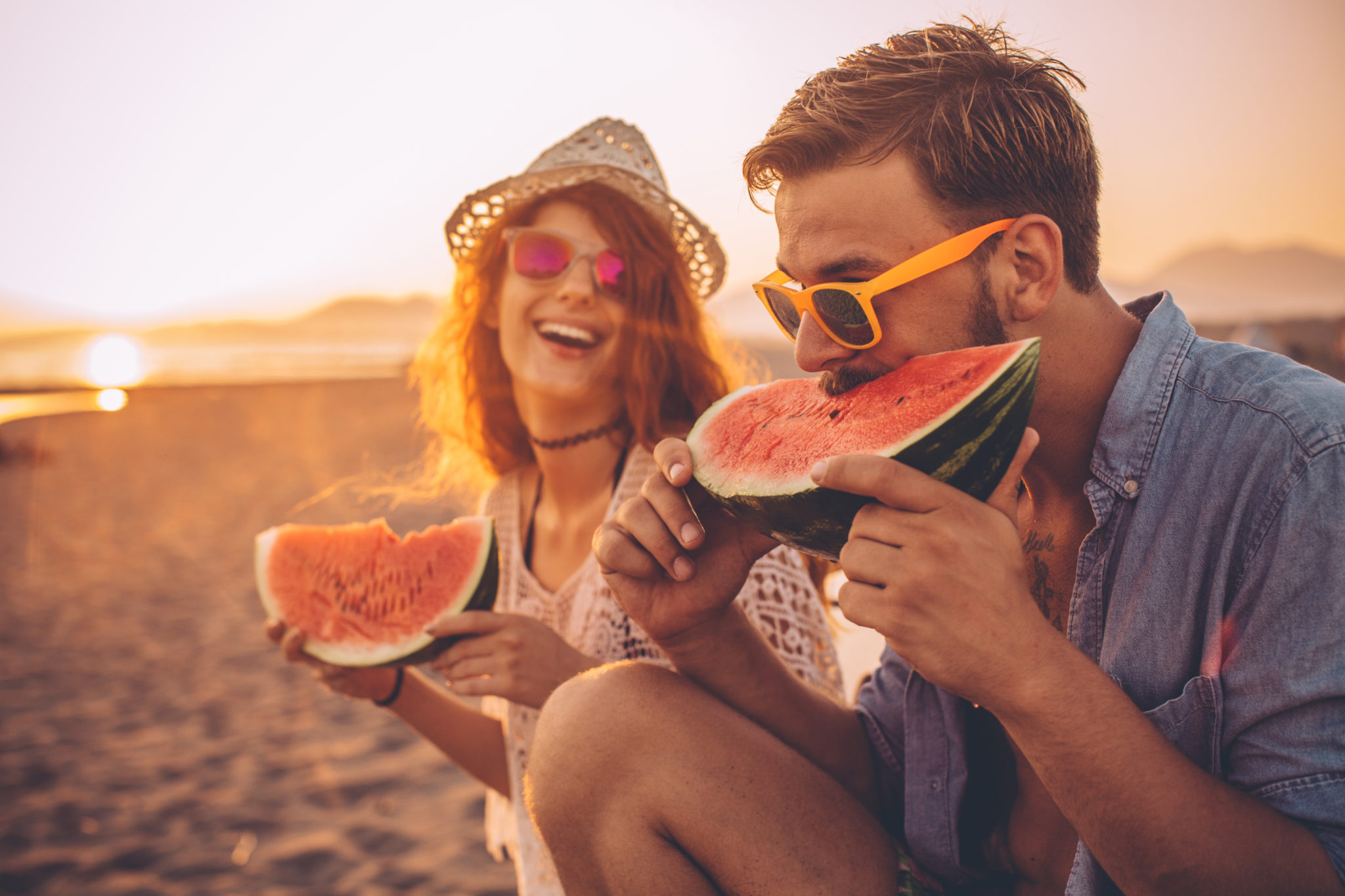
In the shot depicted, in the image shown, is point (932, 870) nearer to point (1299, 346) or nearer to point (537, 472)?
point (537, 472)

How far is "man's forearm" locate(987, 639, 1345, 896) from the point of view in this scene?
127cm

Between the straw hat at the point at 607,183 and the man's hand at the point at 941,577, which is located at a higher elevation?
the straw hat at the point at 607,183

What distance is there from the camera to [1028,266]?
172 centimetres

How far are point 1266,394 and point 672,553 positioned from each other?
4.09 feet

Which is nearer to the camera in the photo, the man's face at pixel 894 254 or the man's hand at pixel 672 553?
the man's face at pixel 894 254

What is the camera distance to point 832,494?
1.44m

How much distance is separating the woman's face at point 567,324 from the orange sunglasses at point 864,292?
57.7 inches

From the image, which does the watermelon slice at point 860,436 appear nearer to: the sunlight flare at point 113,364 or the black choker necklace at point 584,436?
the black choker necklace at point 584,436

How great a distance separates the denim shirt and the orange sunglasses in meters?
0.46

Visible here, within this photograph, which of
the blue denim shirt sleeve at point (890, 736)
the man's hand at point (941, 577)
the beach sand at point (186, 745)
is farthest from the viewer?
the beach sand at point (186, 745)

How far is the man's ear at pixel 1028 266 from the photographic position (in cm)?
169

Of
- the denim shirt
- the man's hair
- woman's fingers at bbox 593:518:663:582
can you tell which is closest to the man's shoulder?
the denim shirt

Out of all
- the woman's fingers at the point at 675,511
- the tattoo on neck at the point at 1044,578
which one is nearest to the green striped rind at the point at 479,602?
the woman's fingers at the point at 675,511

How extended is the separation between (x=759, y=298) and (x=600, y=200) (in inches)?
A: 57.7
